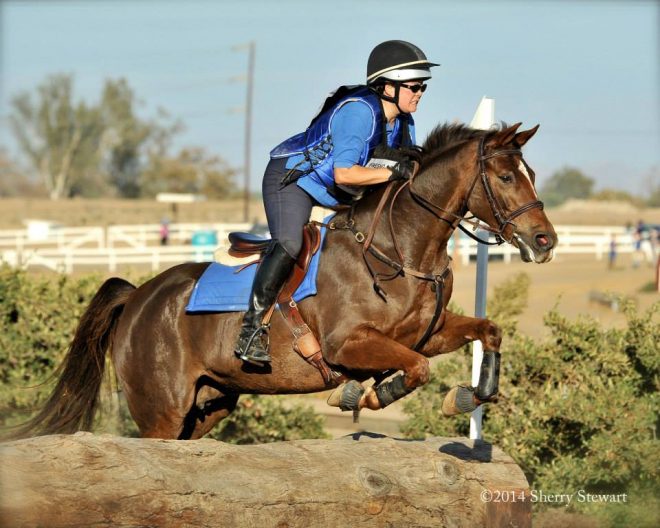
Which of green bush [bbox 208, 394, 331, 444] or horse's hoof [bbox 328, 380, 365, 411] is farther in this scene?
green bush [bbox 208, 394, 331, 444]

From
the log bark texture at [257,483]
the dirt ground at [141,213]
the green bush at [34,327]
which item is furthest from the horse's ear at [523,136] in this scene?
the dirt ground at [141,213]

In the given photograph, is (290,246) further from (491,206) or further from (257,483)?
(257,483)

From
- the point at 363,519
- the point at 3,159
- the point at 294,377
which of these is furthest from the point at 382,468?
the point at 3,159

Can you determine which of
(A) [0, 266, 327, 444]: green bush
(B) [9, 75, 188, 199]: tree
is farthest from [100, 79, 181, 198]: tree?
(A) [0, 266, 327, 444]: green bush

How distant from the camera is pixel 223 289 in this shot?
5.80 m

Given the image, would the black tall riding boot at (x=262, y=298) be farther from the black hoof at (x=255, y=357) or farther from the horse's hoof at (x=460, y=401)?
the horse's hoof at (x=460, y=401)

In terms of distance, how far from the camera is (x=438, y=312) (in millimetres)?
5344

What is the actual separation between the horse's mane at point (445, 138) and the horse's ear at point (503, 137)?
178mm

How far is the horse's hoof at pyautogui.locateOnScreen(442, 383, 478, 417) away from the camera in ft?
16.6

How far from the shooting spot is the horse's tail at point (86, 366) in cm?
641

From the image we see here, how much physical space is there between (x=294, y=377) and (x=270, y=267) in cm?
70

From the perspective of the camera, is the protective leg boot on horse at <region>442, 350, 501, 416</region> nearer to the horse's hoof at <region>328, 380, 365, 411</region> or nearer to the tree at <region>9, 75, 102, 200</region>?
the horse's hoof at <region>328, 380, 365, 411</region>

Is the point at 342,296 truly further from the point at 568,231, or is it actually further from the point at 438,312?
the point at 568,231

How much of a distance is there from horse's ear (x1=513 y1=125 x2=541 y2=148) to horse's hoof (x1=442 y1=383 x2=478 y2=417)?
1.41 m
